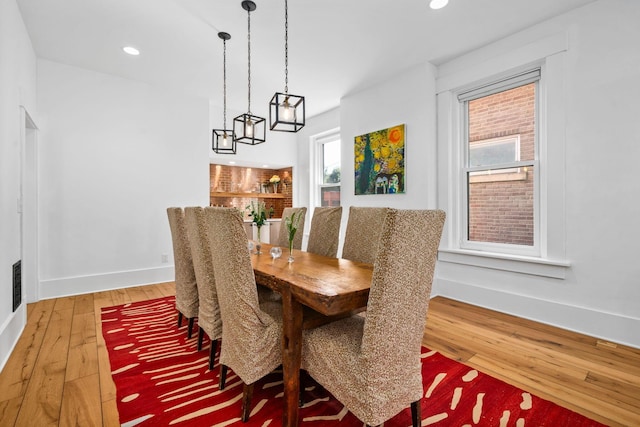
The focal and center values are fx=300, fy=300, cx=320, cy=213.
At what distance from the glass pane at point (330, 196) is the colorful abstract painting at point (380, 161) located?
1.00 m

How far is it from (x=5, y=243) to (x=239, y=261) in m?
2.11

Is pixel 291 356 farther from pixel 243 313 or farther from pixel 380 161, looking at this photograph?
pixel 380 161

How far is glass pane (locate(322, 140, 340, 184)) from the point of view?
5.38 m

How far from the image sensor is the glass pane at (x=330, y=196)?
5316 millimetres

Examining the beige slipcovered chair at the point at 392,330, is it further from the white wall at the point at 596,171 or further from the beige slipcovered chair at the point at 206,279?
the white wall at the point at 596,171

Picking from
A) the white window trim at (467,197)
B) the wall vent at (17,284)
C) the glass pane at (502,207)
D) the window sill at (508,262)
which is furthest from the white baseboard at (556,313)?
the wall vent at (17,284)

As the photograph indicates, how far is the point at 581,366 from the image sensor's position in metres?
2.03

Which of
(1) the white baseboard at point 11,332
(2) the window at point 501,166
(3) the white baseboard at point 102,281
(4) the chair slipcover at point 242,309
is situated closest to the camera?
(4) the chair slipcover at point 242,309

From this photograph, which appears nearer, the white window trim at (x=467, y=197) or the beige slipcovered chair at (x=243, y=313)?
the beige slipcovered chair at (x=243, y=313)

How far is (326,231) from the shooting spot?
2643 mm

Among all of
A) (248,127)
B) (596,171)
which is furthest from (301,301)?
(596,171)

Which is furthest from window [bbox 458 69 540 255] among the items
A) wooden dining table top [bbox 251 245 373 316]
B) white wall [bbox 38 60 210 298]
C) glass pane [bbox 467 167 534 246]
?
white wall [bbox 38 60 210 298]

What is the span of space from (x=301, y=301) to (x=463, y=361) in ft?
4.69

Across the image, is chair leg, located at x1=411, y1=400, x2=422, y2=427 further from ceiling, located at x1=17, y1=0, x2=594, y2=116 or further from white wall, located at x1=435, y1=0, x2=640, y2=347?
ceiling, located at x1=17, y1=0, x2=594, y2=116
